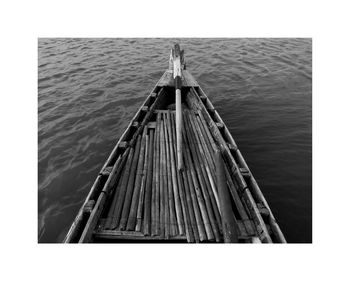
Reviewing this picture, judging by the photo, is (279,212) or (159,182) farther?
(279,212)

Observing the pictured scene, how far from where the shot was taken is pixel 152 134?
27.8 ft

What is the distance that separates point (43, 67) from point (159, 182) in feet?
48.4

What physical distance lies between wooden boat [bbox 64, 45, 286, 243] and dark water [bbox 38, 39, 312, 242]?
2204mm

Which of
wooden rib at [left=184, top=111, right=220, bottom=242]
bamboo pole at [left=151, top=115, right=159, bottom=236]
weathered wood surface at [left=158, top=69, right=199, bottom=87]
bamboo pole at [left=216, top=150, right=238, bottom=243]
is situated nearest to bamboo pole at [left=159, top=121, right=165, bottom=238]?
bamboo pole at [left=151, top=115, right=159, bottom=236]

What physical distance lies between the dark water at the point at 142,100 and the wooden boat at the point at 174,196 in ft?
7.23

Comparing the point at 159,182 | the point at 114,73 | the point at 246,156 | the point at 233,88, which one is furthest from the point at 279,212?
the point at 114,73

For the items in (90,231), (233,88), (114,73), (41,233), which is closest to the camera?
(90,231)

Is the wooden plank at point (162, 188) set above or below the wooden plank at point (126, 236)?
above

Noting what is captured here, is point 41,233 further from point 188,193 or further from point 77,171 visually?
point 188,193

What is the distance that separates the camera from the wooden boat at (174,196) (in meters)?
5.16

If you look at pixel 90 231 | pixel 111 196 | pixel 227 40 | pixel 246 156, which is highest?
pixel 227 40

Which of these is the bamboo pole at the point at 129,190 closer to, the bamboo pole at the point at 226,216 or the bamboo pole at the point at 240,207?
the bamboo pole at the point at 226,216

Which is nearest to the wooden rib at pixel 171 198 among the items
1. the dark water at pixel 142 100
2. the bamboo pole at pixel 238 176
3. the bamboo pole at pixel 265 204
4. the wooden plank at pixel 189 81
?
the bamboo pole at pixel 238 176

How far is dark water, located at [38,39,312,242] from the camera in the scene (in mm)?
7883
